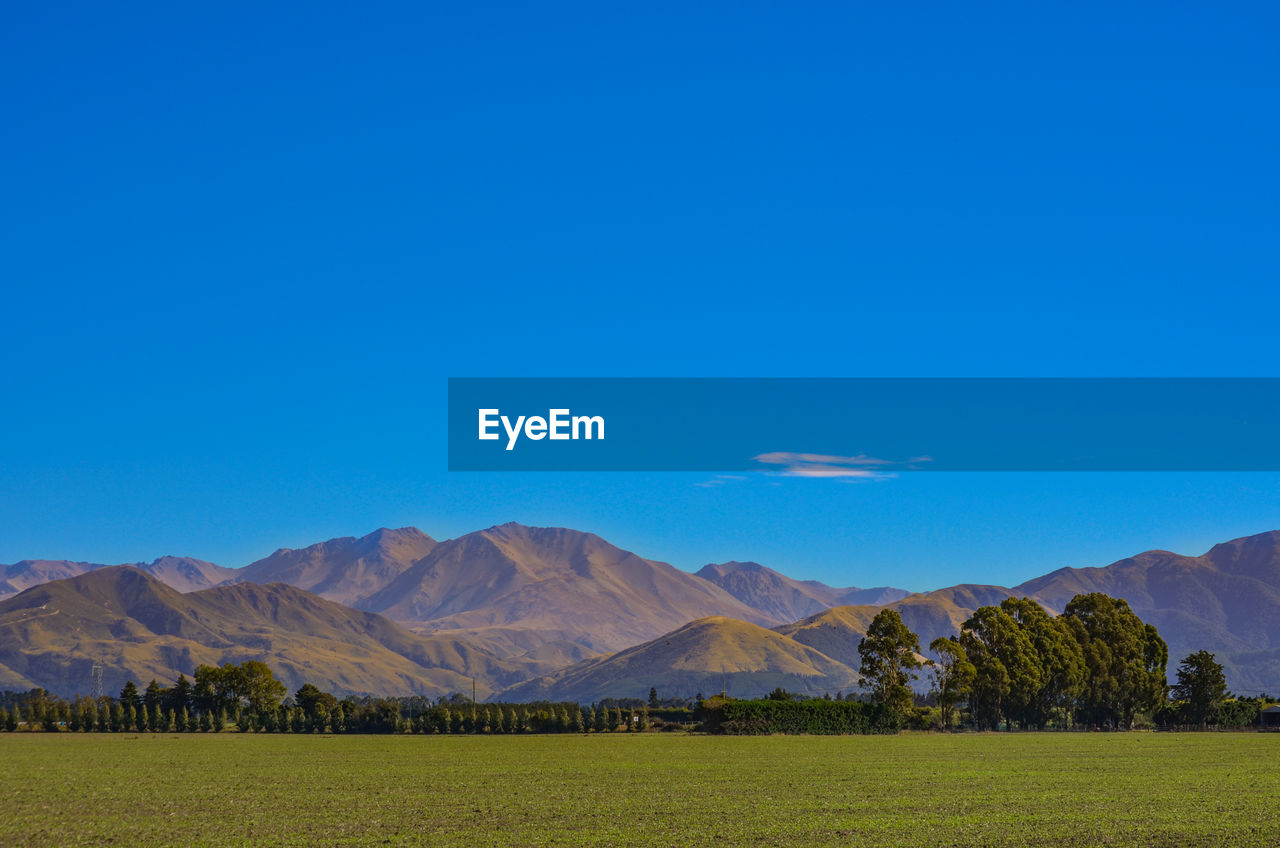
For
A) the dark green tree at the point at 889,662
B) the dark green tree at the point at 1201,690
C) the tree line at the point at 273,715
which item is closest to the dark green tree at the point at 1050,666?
the dark green tree at the point at 889,662

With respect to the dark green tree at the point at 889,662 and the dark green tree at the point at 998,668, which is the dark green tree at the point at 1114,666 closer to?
the dark green tree at the point at 998,668

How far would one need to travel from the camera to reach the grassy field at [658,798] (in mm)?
30312

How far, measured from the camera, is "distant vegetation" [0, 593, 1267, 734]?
103m

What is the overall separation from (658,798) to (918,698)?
9872cm

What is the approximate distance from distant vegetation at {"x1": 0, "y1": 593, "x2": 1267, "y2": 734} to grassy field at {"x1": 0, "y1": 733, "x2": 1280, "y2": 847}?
3272cm

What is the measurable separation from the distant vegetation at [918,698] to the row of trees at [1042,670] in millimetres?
129

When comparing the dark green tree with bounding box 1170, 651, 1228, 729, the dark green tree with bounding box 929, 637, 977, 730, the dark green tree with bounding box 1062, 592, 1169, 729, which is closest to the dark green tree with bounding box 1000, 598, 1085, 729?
the dark green tree with bounding box 1062, 592, 1169, 729

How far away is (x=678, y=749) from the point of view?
237 feet

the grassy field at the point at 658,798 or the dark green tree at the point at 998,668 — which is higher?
the dark green tree at the point at 998,668

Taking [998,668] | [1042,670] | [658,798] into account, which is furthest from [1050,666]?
→ [658,798]

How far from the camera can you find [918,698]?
131 metres

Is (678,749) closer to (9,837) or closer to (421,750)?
(421,750)

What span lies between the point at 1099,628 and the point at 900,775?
7691 centimetres

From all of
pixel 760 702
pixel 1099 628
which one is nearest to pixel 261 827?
pixel 760 702
